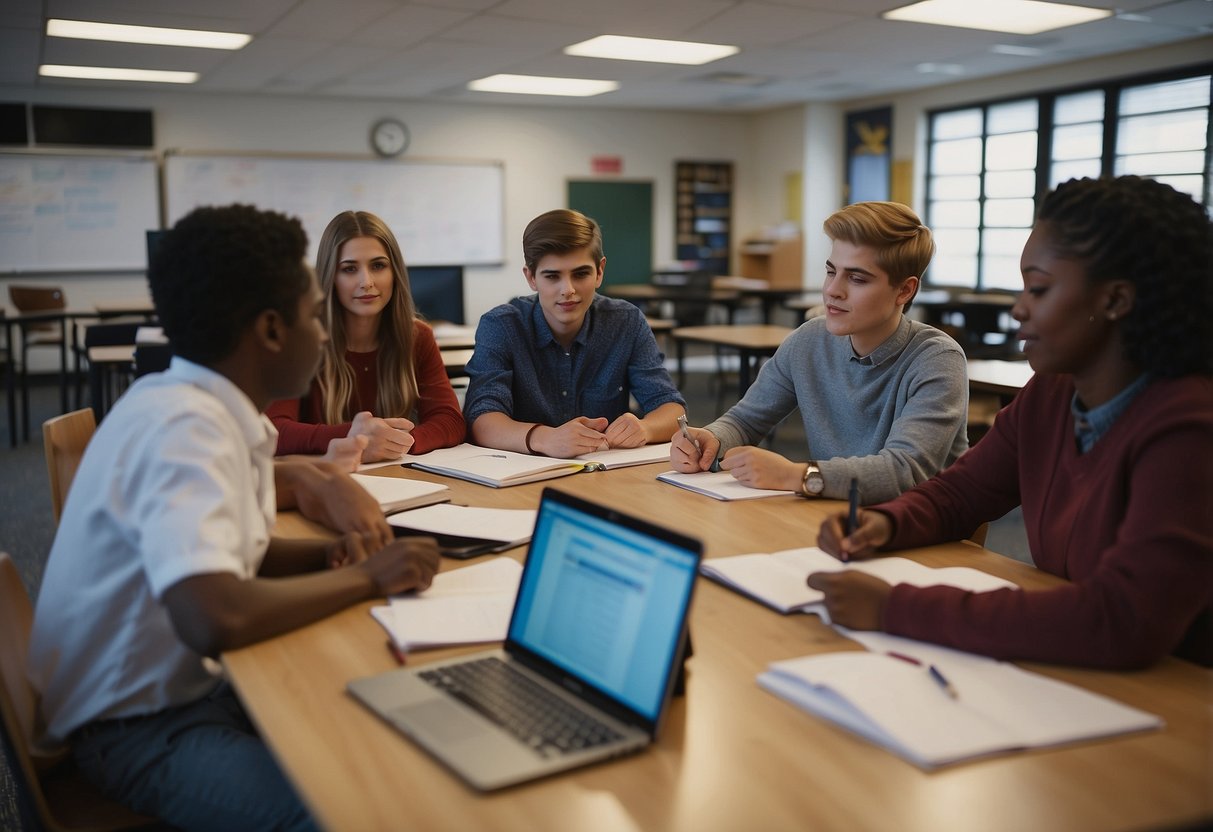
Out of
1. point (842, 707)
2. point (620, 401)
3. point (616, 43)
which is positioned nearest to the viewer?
point (842, 707)

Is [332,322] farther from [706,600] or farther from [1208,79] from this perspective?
[1208,79]

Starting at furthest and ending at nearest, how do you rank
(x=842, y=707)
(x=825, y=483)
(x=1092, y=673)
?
1. (x=825, y=483)
2. (x=1092, y=673)
3. (x=842, y=707)

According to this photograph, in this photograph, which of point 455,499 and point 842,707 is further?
point 455,499

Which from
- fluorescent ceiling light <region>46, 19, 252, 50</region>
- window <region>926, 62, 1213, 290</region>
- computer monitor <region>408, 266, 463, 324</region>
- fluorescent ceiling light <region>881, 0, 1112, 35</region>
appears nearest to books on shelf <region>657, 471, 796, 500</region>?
computer monitor <region>408, 266, 463, 324</region>

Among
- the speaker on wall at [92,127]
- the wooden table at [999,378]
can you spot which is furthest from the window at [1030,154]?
the speaker on wall at [92,127]

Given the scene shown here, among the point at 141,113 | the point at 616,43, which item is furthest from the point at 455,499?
the point at 141,113

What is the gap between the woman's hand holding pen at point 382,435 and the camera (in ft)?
7.02

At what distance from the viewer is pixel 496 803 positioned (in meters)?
0.83

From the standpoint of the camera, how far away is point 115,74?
7535 millimetres

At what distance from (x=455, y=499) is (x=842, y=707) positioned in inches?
40.2

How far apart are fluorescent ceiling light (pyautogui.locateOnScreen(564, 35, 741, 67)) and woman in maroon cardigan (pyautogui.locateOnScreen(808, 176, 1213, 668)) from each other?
18.3 ft

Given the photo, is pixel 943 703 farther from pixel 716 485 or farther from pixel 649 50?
pixel 649 50

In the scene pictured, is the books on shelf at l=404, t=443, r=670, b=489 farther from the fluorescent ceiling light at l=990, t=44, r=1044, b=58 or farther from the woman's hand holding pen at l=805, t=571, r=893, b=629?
the fluorescent ceiling light at l=990, t=44, r=1044, b=58

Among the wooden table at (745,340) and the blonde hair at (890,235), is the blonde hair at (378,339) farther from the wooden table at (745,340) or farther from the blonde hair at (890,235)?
the wooden table at (745,340)
